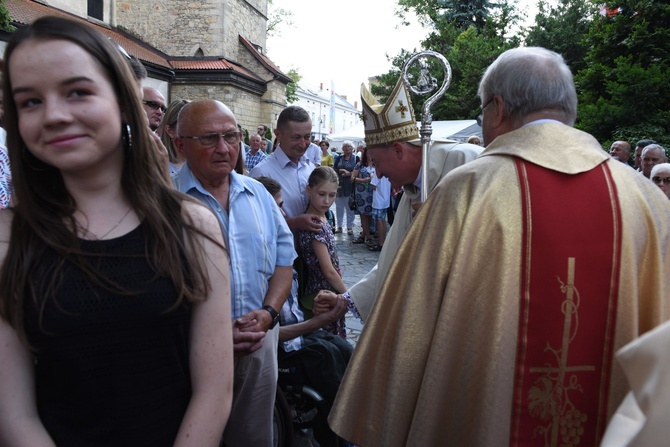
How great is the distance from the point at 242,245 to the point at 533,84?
1.34 metres

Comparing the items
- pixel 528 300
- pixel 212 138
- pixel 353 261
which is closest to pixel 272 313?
pixel 212 138

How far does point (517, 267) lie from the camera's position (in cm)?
175

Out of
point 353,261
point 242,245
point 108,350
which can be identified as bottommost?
point 353,261

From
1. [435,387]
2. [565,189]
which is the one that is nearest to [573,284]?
[565,189]

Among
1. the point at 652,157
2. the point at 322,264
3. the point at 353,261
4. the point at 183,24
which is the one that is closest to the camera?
the point at 322,264

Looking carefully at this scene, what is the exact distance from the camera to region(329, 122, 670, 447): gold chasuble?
1.74m

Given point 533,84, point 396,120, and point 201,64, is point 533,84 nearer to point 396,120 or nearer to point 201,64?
point 396,120

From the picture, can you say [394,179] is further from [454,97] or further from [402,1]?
[402,1]

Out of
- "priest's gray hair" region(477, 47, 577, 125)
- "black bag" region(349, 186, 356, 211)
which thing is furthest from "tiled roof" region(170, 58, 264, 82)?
"priest's gray hair" region(477, 47, 577, 125)

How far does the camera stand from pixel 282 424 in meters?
2.83

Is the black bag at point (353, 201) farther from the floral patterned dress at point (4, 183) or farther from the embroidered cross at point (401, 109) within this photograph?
the floral patterned dress at point (4, 183)

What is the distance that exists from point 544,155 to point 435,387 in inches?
34.5

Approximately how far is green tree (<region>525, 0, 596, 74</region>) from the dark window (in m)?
17.7

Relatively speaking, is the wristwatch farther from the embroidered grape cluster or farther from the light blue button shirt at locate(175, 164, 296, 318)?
the embroidered grape cluster
